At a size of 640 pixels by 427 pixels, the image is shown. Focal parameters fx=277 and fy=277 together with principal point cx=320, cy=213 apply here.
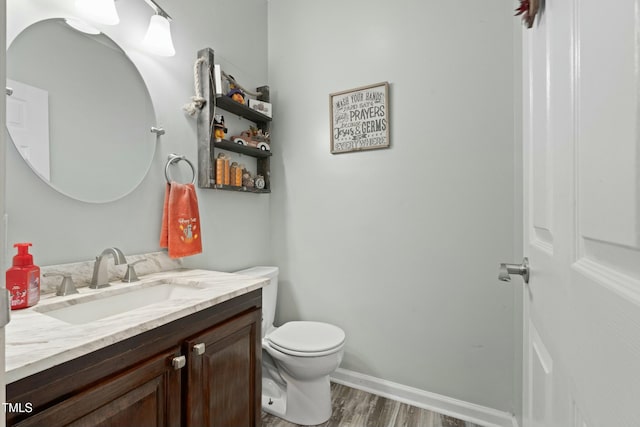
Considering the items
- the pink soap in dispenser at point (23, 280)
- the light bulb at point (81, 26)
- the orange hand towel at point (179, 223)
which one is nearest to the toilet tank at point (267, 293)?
the orange hand towel at point (179, 223)

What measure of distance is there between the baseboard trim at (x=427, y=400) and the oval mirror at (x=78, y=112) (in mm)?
1702

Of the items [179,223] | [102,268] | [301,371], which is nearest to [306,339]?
[301,371]

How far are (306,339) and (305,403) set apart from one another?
330 mm

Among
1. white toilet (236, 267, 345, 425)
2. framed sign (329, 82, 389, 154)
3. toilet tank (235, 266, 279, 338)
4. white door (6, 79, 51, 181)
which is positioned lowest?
white toilet (236, 267, 345, 425)

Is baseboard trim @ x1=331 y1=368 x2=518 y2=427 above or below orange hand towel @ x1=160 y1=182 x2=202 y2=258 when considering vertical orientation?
below

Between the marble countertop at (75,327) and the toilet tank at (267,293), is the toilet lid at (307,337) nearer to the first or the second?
the toilet tank at (267,293)

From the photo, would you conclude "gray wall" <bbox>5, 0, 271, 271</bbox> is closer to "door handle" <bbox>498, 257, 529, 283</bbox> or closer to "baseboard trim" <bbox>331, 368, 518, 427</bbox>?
"baseboard trim" <bbox>331, 368, 518, 427</bbox>

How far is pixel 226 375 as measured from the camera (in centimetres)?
103

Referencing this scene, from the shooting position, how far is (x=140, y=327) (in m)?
0.74

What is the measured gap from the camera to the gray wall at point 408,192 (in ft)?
4.81

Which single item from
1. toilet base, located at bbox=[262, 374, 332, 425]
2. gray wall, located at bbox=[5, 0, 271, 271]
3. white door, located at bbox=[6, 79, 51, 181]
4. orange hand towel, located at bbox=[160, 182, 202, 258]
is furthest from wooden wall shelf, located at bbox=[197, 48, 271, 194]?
toilet base, located at bbox=[262, 374, 332, 425]

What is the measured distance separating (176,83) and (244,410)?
1.60 meters

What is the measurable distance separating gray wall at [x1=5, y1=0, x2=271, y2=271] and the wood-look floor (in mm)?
1027

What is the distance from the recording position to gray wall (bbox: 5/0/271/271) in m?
0.98
